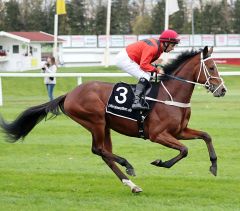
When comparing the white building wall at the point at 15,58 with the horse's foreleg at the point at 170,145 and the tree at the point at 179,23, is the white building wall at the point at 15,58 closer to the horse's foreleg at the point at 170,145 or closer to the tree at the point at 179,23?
the tree at the point at 179,23

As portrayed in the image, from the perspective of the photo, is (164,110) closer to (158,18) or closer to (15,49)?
(15,49)

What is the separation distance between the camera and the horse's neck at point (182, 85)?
7930 millimetres

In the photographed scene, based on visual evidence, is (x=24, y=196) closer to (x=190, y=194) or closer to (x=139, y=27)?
(x=190, y=194)

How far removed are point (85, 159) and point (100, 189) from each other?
2308mm

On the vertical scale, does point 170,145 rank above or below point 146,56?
below

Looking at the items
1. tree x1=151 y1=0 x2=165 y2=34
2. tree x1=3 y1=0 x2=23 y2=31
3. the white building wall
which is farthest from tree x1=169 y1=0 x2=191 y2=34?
the white building wall

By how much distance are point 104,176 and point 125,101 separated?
1.23m

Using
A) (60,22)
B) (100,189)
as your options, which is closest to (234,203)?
(100,189)

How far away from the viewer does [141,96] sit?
25.9ft

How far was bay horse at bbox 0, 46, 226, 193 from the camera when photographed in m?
7.75

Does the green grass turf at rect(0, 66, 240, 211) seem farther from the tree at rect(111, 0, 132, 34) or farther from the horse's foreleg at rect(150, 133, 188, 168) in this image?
the tree at rect(111, 0, 132, 34)

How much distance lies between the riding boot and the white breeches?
0.32 ft

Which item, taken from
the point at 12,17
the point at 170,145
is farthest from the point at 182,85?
the point at 12,17

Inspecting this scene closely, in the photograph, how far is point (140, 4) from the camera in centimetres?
9275
